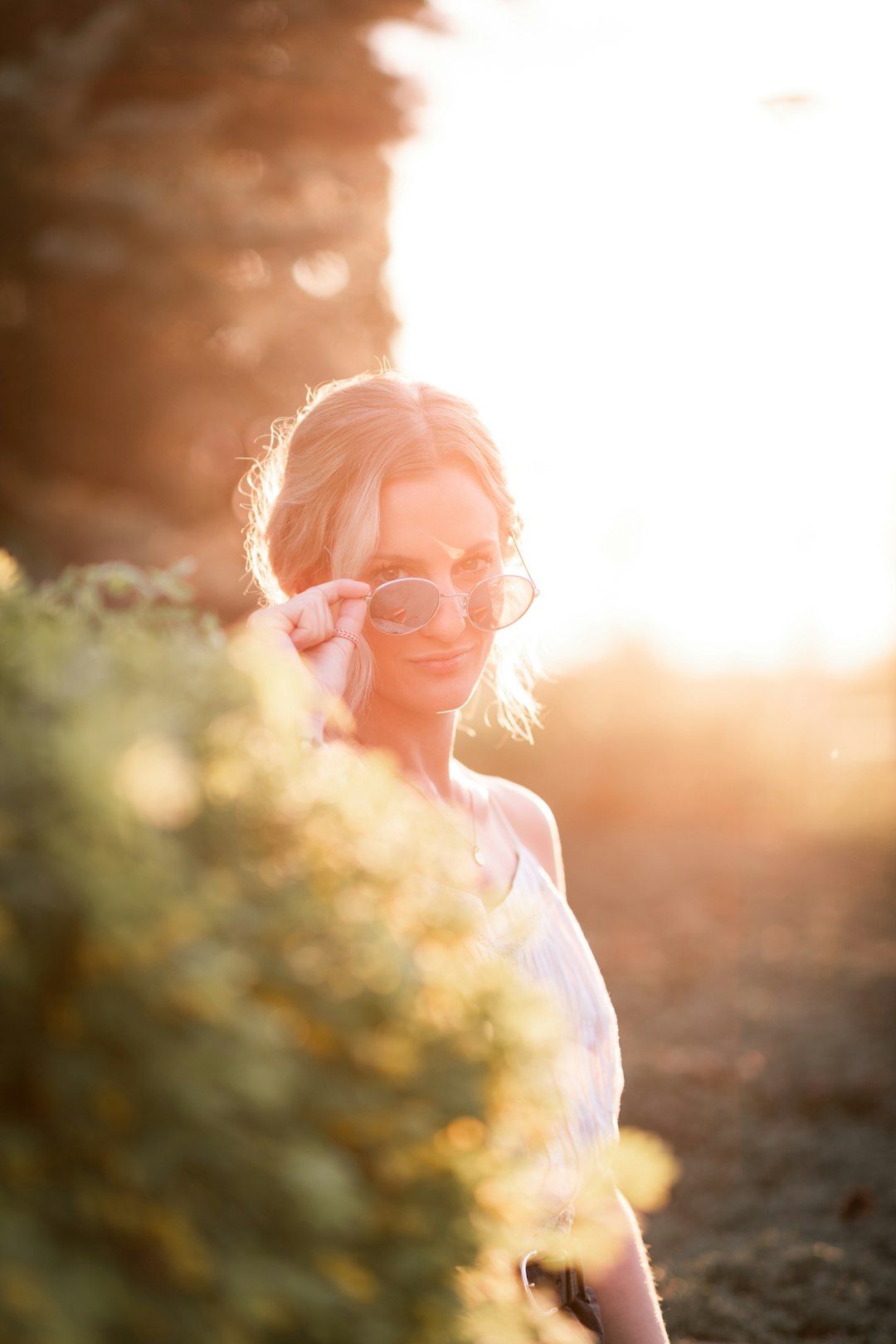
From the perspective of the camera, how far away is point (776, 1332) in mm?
3680

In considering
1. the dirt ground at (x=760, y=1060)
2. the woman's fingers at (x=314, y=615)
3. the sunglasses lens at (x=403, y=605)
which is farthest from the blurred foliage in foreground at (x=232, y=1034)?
the dirt ground at (x=760, y=1060)

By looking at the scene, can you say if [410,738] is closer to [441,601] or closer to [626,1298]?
[441,601]

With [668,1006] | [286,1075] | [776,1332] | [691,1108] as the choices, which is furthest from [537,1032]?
[668,1006]

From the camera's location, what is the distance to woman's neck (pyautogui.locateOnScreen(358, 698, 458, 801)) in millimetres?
3240

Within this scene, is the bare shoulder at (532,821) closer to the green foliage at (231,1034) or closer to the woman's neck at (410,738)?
the woman's neck at (410,738)

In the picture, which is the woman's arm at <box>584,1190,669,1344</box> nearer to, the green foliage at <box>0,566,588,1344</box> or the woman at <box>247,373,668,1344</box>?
the woman at <box>247,373,668,1344</box>

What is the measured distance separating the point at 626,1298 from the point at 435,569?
1.87 meters

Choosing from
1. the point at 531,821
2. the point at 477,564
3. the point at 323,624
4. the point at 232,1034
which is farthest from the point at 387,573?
the point at 232,1034

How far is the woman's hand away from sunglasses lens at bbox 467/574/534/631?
0.34m

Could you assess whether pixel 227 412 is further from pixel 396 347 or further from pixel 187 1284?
pixel 187 1284

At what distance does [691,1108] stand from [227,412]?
27.6 feet

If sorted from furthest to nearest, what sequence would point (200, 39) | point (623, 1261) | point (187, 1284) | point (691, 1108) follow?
point (200, 39)
point (691, 1108)
point (623, 1261)
point (187, 1284)

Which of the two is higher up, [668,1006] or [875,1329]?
[668,1006]

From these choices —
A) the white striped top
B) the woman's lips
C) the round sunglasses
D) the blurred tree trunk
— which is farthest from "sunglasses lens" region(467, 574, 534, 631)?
the blurred tree trunk
